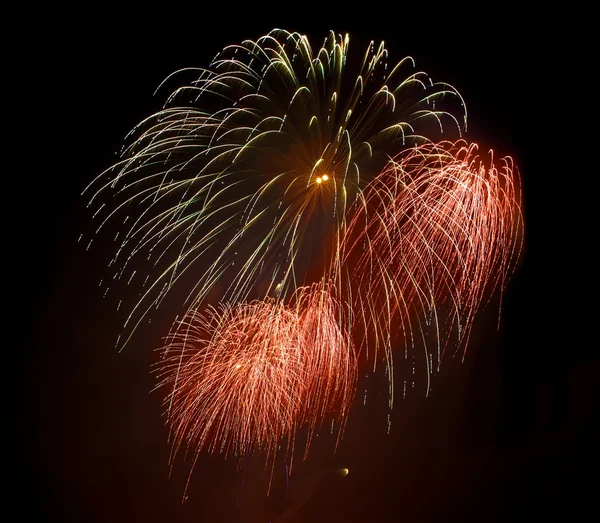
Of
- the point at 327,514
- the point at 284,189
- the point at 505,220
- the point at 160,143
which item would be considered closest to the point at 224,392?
the point at 327,514

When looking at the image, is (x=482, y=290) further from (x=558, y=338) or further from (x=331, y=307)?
(x=331, y=307)

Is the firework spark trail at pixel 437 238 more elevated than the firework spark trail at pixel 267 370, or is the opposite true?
the firework spark trail at pixel 437 238

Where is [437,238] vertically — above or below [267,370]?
above

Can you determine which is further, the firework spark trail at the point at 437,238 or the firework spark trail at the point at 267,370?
the firework spark trail at the point at 267,370

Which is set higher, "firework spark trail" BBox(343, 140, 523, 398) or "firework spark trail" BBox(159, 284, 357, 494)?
"firework spark trail" BBox(343, 140, 523, 398)

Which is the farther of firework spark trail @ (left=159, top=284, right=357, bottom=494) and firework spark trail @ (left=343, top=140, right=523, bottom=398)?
firework spark trail @ (left=159, top=284, right=357, bottom=494)
